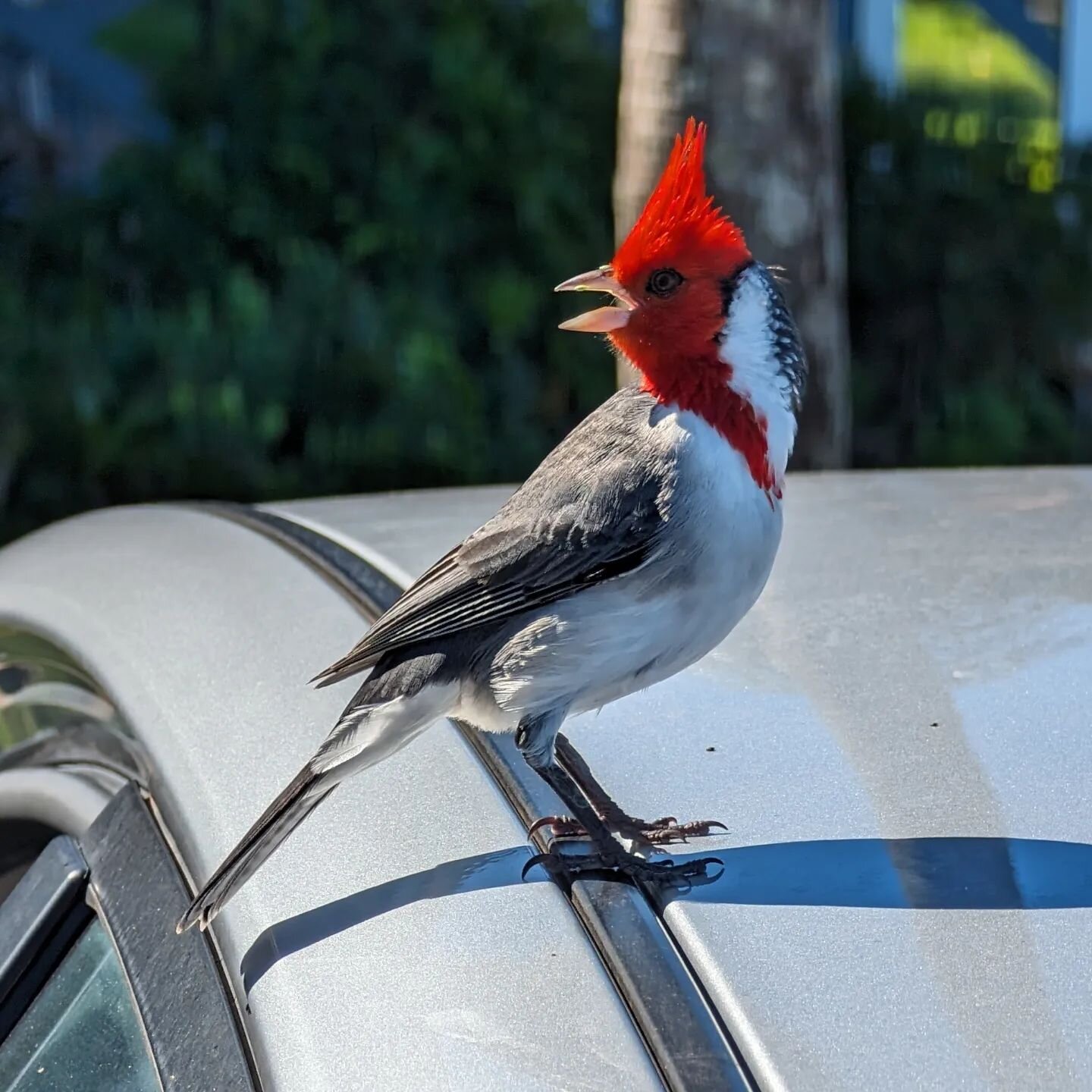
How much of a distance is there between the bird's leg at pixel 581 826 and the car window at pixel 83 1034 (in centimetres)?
47

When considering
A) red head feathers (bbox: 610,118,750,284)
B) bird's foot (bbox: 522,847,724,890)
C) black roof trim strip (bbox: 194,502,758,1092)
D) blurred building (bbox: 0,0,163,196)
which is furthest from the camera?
blurred building (bbox: 0,0,163,196)

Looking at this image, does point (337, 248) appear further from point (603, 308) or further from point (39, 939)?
point (39, 939)

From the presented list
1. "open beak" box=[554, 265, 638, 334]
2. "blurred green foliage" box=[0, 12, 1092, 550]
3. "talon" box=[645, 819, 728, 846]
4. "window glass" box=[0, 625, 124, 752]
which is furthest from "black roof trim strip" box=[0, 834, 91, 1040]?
"blurred green foliage" box=[0, 12, 1092, 550]

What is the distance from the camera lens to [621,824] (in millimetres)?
1702

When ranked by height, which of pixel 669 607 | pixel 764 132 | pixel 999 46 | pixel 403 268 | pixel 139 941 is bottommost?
pixel 139 941

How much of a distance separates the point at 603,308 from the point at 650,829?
71 centimetres

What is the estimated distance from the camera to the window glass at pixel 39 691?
2240 millimetres

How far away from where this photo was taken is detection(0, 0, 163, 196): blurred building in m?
9.46

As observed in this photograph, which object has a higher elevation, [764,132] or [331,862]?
[764,132]

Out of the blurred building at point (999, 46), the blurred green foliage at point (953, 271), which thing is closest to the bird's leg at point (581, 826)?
the blurred green foliage at point (953, 271)

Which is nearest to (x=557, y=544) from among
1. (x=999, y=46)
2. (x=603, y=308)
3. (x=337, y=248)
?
(x=603, y=308)

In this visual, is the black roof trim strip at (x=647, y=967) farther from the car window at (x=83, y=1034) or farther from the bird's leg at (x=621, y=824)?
the car window at (x=83, y=1034)

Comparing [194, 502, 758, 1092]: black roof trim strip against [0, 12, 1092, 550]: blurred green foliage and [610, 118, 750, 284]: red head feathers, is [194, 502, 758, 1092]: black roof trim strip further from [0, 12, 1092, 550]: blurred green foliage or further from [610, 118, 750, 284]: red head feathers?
[0, 12, 1092, 550]: blurred green foliage

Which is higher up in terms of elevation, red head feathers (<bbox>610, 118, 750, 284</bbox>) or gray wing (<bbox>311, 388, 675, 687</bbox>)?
red head feathers (<bbox>610, 118, 750, 284</bbox>)
